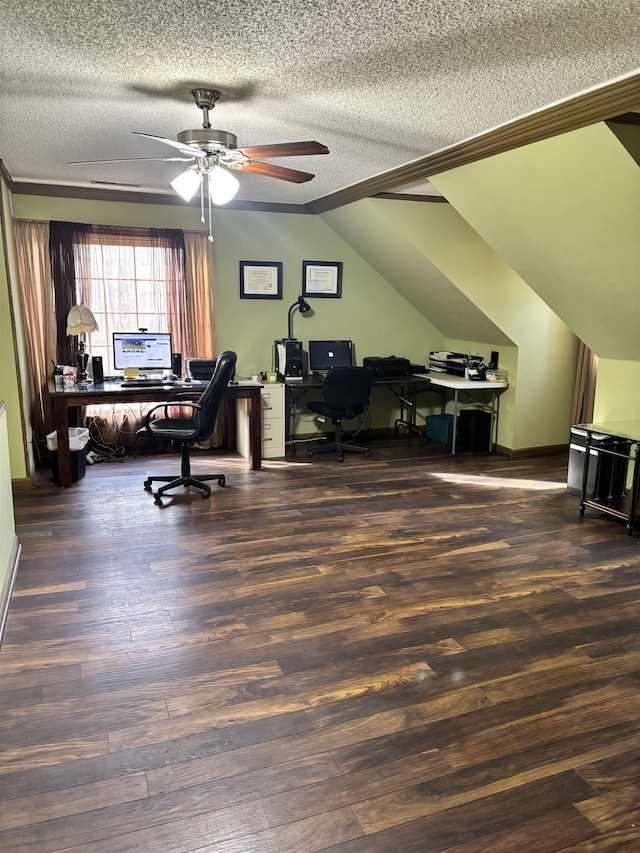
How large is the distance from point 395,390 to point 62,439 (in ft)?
11.5

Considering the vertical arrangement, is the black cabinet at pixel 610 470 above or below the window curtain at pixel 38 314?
below

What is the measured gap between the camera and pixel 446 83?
2871 mm

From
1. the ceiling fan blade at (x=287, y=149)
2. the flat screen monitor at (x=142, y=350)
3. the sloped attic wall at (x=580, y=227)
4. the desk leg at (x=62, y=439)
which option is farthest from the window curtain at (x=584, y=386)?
the desk leg at (x=62, y=439)

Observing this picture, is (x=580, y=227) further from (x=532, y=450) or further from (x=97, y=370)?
(x=97, y=370)

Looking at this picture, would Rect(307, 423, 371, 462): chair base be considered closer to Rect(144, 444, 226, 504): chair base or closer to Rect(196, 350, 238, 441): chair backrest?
Rect(144, 444, 226, 504): chair base

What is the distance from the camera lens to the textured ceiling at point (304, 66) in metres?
2.21

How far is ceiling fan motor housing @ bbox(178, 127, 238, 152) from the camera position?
317 cm

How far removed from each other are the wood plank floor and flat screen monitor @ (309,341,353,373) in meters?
2.42

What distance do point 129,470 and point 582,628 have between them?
387 centimetres

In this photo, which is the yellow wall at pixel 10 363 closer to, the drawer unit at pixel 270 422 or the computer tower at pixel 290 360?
the drawer unit at pixel 270 422

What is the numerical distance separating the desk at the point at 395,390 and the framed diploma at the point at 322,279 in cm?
88

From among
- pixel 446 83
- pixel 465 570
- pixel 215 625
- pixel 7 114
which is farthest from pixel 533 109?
pixel 215 625

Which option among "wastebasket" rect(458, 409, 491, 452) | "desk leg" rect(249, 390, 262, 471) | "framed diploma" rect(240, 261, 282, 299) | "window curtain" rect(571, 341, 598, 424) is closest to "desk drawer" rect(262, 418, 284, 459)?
"desk leg" rect(249, 390, 262, 471)

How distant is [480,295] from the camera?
5.88 m
